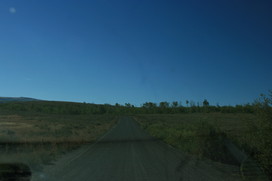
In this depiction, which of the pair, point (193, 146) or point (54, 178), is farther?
point (193, 146)

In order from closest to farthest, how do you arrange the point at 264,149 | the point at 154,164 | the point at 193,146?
the point at 264,149
the point at 154,164
the point at 193,146

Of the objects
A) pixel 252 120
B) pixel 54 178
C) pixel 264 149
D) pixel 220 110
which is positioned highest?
pixel 220 110

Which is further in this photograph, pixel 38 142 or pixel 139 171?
pixel 38 142

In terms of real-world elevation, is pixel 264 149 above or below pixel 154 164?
above

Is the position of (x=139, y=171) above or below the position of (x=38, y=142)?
below

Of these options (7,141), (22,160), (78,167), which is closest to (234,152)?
(78,167)

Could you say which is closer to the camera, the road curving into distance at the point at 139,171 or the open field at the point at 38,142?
the road curving into distance at the point at 139,171

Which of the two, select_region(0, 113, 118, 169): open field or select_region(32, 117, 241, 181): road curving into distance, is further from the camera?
select_region(0, 113, 118, 169): open field

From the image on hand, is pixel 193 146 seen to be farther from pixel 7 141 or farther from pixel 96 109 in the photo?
pixel 96 109

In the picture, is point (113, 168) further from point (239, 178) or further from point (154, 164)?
point (239, 178)

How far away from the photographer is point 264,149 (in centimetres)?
820

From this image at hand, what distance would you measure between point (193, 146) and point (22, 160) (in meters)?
9.41

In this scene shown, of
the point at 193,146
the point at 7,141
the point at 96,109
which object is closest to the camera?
the point at 193,146

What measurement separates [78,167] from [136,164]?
2528mm
